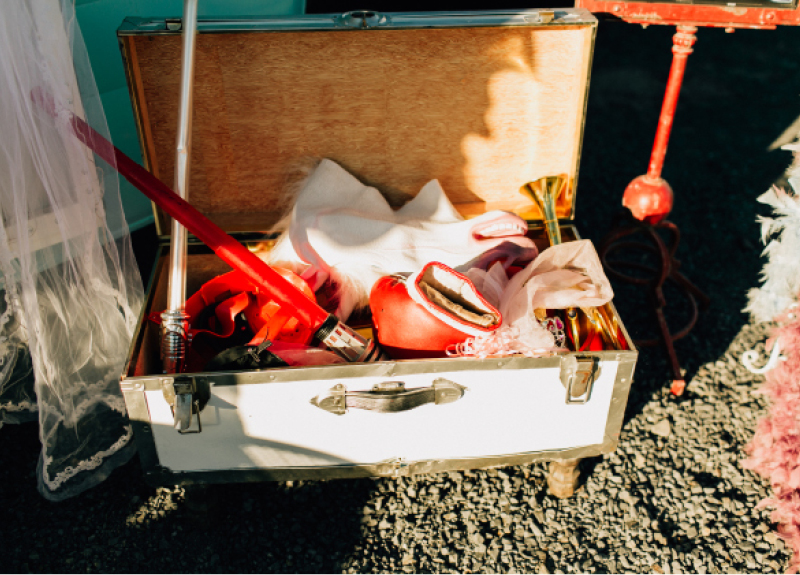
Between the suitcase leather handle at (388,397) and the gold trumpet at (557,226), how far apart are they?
35cm

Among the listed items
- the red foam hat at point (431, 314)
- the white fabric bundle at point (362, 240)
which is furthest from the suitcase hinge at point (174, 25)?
the red foam hat at point (431, 314)

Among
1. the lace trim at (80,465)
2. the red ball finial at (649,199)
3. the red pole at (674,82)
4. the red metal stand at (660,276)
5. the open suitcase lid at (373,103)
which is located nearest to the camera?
the lace trim at (80,465)

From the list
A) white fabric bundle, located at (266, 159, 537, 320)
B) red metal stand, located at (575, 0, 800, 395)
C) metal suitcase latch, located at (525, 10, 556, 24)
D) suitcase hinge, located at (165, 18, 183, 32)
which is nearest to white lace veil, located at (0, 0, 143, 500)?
suitcase hinge, located at (165, 18, 183, 32)

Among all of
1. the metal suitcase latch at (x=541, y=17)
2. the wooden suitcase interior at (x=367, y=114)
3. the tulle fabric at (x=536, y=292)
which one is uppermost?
the metal suitcase latch at (x=541, y=17)

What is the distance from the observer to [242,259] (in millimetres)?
1448

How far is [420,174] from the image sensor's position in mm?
1865

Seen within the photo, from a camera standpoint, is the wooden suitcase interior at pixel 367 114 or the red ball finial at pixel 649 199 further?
the red ball finial at pixel 649 199

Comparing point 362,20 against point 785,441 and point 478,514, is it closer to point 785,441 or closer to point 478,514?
point 478,514

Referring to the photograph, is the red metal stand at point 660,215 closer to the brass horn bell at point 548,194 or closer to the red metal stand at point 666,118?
the red metal stand at point 666,118

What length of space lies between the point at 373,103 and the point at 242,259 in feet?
1.92

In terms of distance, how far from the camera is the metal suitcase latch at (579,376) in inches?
52.0

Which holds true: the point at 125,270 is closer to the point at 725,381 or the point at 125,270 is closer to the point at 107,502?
the point at 107,502

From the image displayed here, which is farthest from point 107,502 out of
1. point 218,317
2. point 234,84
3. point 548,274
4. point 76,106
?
point 548,274

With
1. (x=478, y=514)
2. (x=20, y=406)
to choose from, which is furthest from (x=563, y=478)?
(x=20, y=406)
